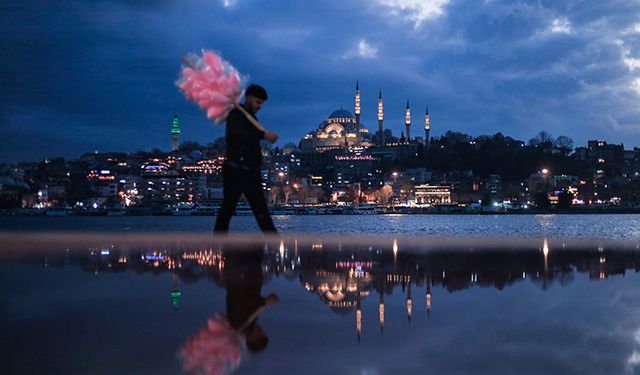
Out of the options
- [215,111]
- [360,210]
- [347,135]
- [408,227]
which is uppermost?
[347,135]

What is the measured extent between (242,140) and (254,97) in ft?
3.03

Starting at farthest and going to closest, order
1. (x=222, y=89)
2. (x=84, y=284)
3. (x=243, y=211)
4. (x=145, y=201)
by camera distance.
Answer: (x=145, y=201) → (x=243, y=211) → (x=222, y=89) → (x=84, y=284)

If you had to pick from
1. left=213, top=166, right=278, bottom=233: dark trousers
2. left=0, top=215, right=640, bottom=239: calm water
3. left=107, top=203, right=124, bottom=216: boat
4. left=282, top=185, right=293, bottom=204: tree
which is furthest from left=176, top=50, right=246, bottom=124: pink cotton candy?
left=282, top=185, right=293, bottom=204: tree

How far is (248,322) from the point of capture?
552 cm

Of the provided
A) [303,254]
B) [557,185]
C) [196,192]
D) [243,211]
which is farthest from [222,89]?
[557,185]

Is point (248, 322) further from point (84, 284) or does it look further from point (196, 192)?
point (196, 192)

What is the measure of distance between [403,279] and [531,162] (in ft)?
453

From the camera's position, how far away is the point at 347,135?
18312cm

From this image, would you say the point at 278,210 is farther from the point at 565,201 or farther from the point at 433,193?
the point at 565,201

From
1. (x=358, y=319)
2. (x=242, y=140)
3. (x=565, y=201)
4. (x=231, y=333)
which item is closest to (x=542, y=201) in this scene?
(x=565, y=201)

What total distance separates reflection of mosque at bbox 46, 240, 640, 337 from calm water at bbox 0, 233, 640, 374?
1.9 inches

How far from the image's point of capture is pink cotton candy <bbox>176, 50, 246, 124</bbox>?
11.5m

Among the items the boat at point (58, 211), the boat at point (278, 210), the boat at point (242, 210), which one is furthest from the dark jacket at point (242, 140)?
the boat at point (58, 211)

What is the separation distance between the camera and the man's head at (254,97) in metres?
12.0
